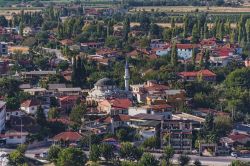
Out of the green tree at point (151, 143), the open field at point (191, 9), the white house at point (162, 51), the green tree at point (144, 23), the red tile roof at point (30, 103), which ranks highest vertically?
the red tile roof at point (30, 103)

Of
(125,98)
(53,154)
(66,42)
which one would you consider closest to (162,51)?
(66,42)

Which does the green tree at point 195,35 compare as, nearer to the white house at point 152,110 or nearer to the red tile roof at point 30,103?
the white house at point 152,110

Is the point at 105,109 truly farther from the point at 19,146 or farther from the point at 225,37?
the point at 225,37

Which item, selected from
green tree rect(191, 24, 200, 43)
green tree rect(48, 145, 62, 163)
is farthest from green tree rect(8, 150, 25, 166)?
green tree rect(191, 24, 200, 43)

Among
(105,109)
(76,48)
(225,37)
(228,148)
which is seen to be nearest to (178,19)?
(225,37)

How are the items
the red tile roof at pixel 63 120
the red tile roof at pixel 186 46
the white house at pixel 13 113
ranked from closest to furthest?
the red tile roof at pixel 63 120
the white house at pixel 13 113
the red tile roof at pixel 186 46

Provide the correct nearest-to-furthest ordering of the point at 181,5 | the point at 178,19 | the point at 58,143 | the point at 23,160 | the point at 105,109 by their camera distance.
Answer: the point at 23,160
the point at 58,143
the point at 105,109
the point at 178,19
the point at 181,5

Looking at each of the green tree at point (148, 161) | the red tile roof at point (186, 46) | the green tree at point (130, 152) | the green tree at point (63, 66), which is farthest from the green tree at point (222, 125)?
the red tile roof at point (186, 46)
